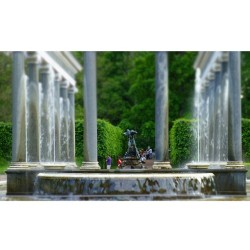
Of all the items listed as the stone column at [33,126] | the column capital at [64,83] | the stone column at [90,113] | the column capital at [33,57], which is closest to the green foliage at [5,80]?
the stone column at [33,126]

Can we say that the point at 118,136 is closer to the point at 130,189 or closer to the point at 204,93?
the point at 204,93

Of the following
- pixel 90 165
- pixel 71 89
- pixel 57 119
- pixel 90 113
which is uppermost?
pixel 71 89

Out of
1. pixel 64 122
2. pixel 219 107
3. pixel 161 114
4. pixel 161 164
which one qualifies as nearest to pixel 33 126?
pixel 64 122

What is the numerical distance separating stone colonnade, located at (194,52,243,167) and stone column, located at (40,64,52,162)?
7.90m

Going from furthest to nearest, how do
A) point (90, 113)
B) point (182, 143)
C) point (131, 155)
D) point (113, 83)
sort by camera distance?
point (182, 143), point (113, 83), point (90, 113), point (131, 155)

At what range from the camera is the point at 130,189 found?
27.5 m

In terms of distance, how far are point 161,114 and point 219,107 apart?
12.4 feet

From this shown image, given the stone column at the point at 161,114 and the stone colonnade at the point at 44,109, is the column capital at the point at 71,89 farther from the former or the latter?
the stone column at the point at 161,114

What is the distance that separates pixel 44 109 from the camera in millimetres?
39875

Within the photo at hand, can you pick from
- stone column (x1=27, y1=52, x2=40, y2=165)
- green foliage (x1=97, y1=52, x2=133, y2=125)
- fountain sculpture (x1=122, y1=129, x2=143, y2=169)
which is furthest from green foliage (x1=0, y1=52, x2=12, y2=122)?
fountain sculpture (x1=122, y1=129, x2=143, y2=169)

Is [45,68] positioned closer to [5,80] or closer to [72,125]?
[72,125]

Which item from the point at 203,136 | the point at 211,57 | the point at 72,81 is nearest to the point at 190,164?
the point at 203,136

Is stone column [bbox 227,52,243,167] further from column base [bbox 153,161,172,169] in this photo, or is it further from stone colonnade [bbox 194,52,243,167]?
column base [bbox 153,161,172,169]

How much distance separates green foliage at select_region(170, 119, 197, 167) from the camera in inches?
1464
